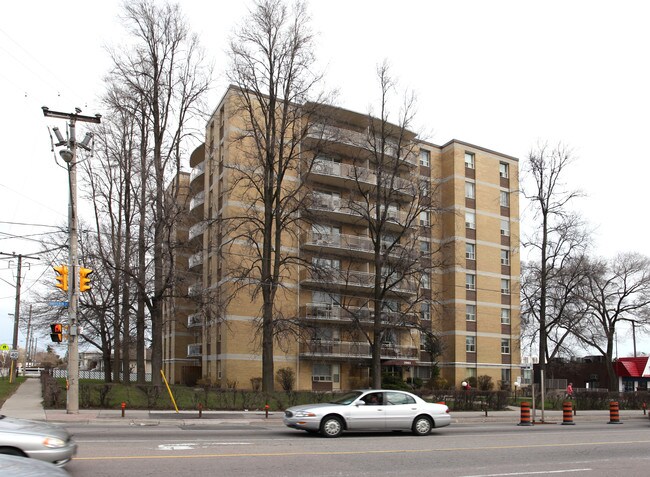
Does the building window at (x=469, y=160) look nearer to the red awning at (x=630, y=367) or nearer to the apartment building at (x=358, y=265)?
the apartment building at (x=358, y=265)

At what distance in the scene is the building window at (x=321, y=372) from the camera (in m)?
44.5

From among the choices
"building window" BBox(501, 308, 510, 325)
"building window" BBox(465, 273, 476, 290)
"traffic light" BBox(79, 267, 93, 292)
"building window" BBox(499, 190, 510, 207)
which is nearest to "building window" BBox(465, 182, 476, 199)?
"building window" BBox(499, 190, 510, 207)

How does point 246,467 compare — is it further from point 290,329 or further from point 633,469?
point 290,329

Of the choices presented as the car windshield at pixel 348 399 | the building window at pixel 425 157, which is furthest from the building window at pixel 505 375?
the car windshield at pixel 348 399

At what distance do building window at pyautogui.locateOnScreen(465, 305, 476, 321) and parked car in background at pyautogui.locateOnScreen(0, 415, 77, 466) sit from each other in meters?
46.4

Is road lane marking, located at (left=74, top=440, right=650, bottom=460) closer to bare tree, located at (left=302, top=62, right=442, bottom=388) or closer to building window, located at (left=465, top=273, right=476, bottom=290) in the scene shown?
bare tree, located at (left=302, top=62, right=442, bottom=388)

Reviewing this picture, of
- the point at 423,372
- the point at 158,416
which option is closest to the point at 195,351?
the point at 423,372

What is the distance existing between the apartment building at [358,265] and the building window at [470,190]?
0.37 ft

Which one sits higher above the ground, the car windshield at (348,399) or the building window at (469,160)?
the building window at (469,160)

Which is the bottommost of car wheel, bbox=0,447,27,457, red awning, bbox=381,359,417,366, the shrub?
the shrub

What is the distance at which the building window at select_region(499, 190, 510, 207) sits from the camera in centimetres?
5700

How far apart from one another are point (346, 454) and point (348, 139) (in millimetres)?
27278

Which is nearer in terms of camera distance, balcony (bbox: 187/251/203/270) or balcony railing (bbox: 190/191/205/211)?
balcony (bbox: 187/251/203/270)

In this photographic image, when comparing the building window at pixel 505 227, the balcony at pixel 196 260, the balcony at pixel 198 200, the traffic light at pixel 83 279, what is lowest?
the traffic light at pixel 83 279
